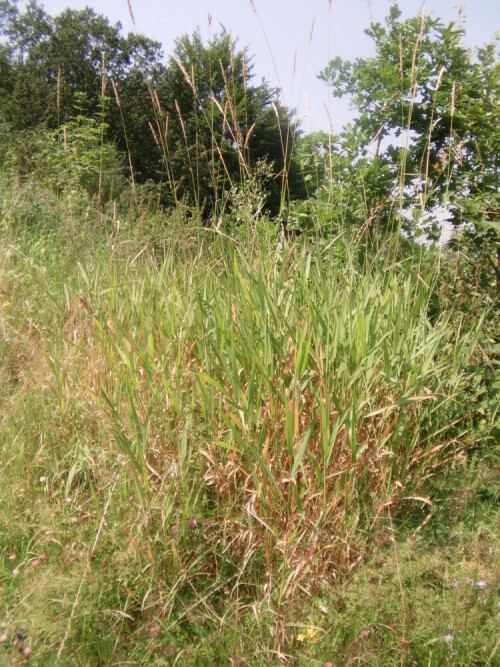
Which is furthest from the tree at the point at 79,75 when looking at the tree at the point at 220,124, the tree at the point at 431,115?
the tree at the point at 431,115

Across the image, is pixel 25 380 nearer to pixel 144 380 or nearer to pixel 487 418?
pixel 144 380

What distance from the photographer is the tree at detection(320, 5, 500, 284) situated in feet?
9.46

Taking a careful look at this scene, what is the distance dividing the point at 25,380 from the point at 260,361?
1257mm

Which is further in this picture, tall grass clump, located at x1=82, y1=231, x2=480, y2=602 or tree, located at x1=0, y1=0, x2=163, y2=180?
tree, located at x1=0, y1=0, x2=163, y2=180

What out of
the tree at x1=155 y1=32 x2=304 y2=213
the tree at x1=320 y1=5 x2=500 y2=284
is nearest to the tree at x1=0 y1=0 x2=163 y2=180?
the tree at x1=155 y1=32 x2=304 y2=213

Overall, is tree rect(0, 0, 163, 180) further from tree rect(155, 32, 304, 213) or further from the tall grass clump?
the tall grass clump

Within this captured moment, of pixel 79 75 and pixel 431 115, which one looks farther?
pixel 79 75

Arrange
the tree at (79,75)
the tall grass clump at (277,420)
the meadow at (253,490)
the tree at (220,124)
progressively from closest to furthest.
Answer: the meadow at (253,490) < the tall grass clump at (277,420) < the tree at (220,124) < the tree at (79,75)

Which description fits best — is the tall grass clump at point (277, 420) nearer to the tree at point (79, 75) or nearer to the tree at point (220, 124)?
the tree at point (220, 124)

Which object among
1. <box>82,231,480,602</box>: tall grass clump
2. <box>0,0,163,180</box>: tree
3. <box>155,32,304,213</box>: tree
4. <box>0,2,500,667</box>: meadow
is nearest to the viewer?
<box>0,2,500,667</box>: meadow

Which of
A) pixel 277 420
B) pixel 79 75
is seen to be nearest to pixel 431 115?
pixel 277 420

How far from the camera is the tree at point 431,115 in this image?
2883mm

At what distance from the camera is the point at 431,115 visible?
2951 millimetres

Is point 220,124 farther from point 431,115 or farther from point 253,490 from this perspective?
point 253,490
